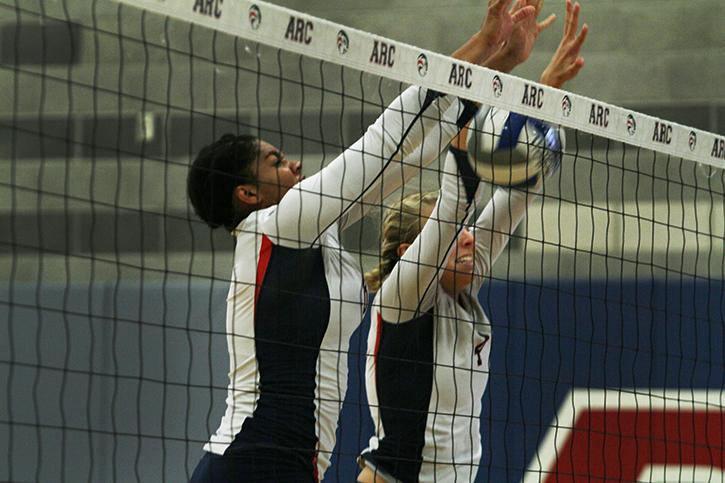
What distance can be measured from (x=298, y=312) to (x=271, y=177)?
399mm

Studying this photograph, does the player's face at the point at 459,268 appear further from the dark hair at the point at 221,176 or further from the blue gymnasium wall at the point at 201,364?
the blue gymnasium wall at the point at 201,364

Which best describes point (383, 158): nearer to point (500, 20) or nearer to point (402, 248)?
point (500, 20)

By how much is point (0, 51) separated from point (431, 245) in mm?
5481

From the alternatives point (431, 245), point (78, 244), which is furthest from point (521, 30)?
point (78, 244)

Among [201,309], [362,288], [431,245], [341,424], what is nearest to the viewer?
[362,288]

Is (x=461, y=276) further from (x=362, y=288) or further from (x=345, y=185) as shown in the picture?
(x=345, y=185)

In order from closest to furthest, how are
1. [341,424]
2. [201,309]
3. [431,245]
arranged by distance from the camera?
[431,245], [341,424], [201,309]

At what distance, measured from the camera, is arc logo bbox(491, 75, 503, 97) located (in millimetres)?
3939

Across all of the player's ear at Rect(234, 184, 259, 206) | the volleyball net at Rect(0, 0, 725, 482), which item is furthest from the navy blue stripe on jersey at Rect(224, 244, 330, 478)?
the volleyball net at Rect(0, 0, 725, 482)

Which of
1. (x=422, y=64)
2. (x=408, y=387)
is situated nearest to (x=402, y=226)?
(x=408, y=387)

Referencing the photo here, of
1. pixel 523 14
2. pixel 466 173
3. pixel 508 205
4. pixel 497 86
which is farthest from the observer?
pixel 508 205

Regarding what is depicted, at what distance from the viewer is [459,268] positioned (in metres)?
4.13

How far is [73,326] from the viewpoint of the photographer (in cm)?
729

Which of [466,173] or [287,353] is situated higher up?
[466,173]
